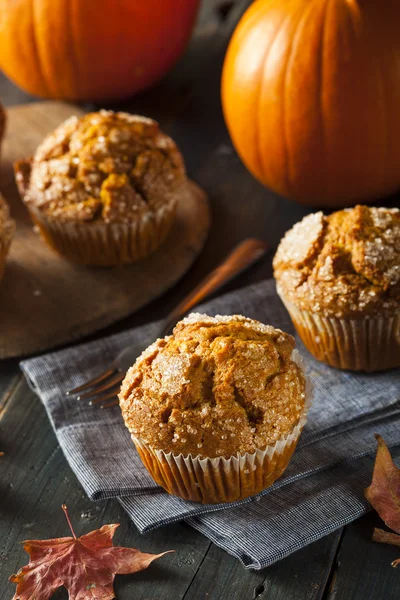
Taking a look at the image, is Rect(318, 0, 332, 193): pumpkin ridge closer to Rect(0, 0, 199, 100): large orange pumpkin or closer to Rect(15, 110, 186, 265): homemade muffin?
Rect(15, 110, 186, 265): homemade muffin

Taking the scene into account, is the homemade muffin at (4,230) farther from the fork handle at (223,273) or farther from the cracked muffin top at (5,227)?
the fork handle at (223,273)

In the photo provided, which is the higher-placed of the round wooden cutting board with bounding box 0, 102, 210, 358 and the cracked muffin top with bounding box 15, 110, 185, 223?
the cracked muffin top with bounding box 15, 110, 185, 223

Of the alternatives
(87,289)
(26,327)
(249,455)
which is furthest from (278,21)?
(249,455)

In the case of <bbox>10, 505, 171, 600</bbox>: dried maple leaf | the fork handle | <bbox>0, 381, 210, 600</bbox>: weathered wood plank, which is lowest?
the fork handle

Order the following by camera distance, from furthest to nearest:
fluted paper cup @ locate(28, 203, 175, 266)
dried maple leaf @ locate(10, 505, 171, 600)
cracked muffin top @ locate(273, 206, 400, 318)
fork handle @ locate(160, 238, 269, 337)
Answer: fluted paper cup @ locate(28, 203, 175, 266), fork handle @ locate(160, 238, 269, 337), cracked muffin top @ locate(273, 206, 400, 318), dried maple leaf @ locate(10, 505, 171, 600)

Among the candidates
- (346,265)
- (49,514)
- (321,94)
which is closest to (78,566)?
(49,514)

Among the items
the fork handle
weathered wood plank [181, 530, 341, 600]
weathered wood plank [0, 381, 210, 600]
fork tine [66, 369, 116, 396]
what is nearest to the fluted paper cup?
the fork handle

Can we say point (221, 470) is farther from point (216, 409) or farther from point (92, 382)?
point (92, 382)

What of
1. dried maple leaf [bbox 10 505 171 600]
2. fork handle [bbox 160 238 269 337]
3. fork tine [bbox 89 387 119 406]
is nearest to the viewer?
dried maple leaf [bbox 10 505 171 600]
